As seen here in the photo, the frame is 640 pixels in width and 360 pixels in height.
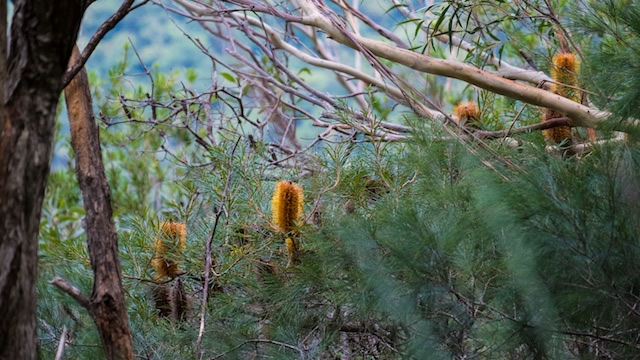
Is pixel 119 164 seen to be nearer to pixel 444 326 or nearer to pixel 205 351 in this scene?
pixel 205 351

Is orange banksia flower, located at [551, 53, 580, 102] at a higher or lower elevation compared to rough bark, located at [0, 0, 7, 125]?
higher

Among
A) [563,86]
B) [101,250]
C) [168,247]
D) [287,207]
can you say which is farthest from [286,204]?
[563,86]

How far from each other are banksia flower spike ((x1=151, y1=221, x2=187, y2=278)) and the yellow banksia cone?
14 centimetres

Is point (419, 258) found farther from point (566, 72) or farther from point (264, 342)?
point (566, 72)

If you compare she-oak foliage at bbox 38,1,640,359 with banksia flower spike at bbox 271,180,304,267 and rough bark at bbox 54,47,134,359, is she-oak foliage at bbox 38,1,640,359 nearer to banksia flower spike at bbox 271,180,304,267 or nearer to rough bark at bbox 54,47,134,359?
banksia flower spike at bbox 271,180,304,267

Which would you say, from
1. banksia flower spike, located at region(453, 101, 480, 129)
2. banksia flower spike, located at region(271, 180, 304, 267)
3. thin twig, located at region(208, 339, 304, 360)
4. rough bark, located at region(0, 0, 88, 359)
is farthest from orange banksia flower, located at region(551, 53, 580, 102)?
rough bark, located at region(0, 0, 88, 359)

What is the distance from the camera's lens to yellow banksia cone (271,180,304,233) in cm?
104

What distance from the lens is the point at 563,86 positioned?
1.19m

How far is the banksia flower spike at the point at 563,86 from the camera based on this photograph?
116 cm

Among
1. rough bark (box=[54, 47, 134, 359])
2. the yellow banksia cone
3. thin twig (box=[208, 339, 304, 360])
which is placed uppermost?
the yellow banksia cone

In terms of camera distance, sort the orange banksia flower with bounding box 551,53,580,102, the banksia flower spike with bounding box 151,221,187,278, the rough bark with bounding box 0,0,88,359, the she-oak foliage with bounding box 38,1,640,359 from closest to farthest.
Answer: the rough bark with bounding box 0,0,88,359
the she-oak foliage with bounding box 38,1,640,359
the banksia flower spike with bounding box 151,221,187,278
the orange banksia flower with bounding box 551,53,580,102

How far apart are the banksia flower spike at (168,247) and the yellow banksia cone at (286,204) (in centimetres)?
14

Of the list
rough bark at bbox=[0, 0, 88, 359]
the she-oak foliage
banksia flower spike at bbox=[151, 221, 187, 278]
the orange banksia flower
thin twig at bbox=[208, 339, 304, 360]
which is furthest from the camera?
the orange banksia flower

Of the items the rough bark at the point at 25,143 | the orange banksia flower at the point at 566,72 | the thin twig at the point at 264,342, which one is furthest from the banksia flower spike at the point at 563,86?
the rough bark at the point at 25,143
